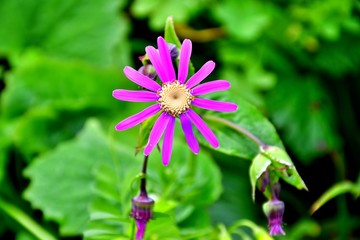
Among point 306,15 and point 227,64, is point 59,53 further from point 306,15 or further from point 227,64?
point 306,15

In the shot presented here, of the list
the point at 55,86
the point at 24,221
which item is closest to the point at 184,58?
the point at 24,221

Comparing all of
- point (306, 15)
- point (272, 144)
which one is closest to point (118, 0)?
point (306, 15)

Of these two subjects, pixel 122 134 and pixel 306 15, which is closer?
pixel 122 134

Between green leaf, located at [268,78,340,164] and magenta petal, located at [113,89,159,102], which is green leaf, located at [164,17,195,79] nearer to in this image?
magenta petal, located at [113,89,159,102]

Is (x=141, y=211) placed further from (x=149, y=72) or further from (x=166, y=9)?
(x=166, y=9)

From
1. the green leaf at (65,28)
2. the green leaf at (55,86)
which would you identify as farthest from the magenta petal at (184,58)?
the green leaf at (65,28)
